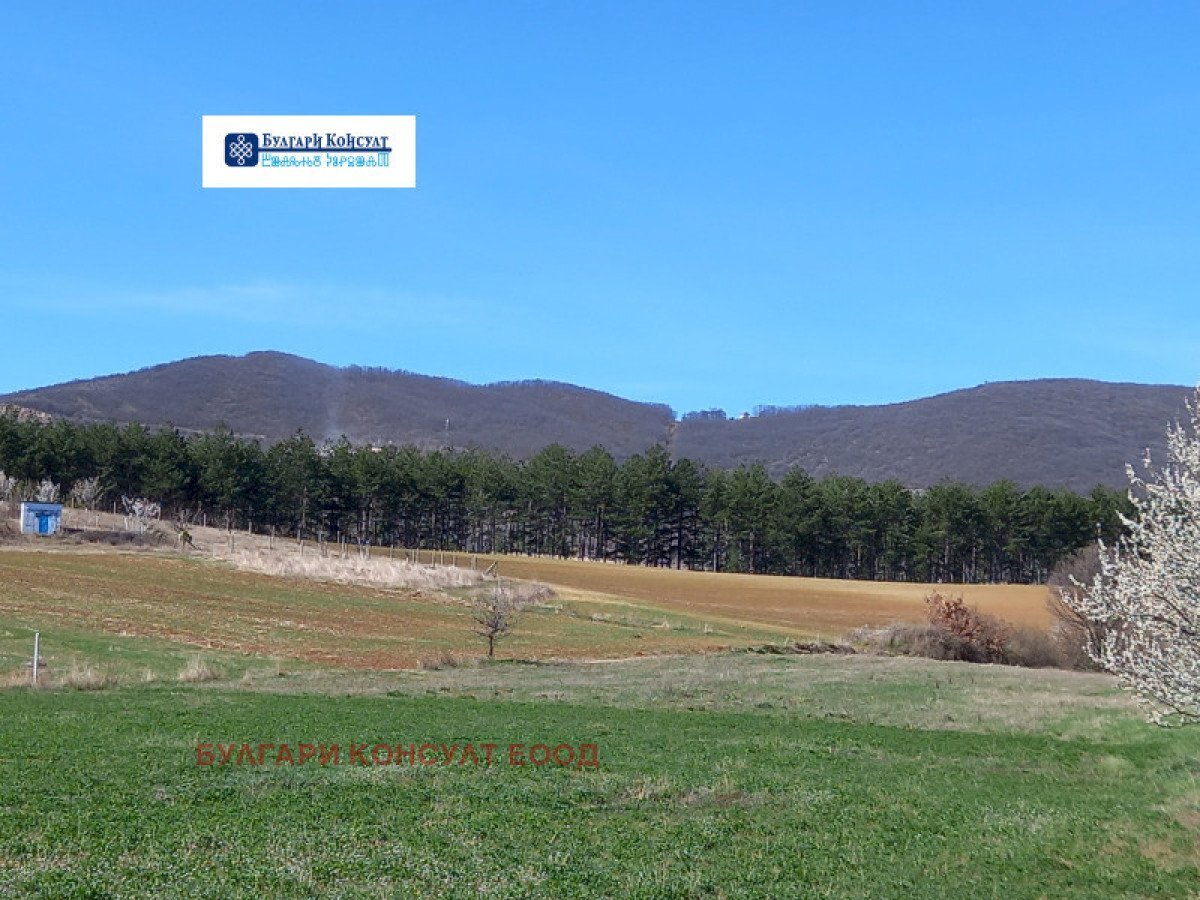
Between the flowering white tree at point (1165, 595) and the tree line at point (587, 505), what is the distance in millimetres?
101983

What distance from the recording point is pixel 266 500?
12312 cm

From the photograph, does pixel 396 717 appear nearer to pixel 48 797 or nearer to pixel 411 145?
pixel 48 797

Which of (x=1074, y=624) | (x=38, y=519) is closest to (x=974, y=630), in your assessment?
(x=1074, y=624)

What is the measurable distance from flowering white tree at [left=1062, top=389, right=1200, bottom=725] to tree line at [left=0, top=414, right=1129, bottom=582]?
102 m

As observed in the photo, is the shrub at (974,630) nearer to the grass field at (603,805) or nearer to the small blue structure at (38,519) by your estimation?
the grass field at (603,805)

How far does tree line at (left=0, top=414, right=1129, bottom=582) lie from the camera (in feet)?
375

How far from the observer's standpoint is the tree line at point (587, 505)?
375 feet

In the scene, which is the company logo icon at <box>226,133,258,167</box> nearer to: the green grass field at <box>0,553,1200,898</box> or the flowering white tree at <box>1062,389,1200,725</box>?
the green grass field at <box>0,553,1200,898</box>

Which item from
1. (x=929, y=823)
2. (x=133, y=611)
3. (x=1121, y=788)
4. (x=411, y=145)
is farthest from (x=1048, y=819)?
(x=133, y=611)

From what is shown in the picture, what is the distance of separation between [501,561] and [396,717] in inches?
3313

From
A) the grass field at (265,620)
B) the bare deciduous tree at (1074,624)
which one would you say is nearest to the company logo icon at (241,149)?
the grass field at (265,620)

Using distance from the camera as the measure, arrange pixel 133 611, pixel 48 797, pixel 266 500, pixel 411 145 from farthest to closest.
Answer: pixel 266 500 → pixel 133 611 → pixel 411 145 → pixel 48 797

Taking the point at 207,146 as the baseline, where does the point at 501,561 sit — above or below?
below

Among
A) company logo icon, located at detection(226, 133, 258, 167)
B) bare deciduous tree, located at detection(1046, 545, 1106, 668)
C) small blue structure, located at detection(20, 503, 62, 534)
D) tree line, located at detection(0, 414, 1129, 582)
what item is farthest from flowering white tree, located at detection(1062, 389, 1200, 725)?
tree line, located at detection(0, 414, 1129, 582)
